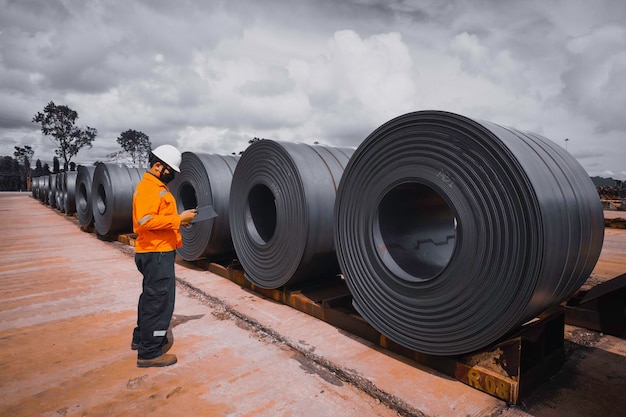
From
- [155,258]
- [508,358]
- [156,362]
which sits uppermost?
[155,258]

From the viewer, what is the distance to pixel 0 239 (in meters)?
9.08

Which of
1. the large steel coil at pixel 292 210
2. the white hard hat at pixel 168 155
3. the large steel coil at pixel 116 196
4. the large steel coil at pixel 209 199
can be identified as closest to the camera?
the white hard hat at pixel 168 155

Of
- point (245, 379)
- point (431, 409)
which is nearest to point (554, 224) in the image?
point (431, 409)

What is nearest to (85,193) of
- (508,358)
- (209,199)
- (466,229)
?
(209,199)

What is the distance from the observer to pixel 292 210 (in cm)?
404

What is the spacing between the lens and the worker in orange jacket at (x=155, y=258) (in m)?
2.89

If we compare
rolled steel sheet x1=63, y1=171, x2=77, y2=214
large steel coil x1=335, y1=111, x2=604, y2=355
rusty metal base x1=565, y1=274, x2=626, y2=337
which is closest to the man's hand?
large steel coil x1=335, y1=111, x2=604, y2=355

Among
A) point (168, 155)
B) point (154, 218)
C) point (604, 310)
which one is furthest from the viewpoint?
point (604, 310)

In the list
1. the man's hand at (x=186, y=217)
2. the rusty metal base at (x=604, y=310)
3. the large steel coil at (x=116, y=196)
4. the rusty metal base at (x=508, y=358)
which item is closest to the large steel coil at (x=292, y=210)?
the rusty metal base at (x=508, y=358)

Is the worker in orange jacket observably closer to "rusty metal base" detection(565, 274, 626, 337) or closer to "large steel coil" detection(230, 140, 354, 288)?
"large steel coil" detection(230, 140, 354, 288)

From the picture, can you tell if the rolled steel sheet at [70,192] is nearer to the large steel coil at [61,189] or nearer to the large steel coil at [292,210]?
the large steel coil at [61,189]

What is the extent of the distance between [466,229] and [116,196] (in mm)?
8181

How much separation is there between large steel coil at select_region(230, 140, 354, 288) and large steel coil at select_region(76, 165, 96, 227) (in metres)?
7.35

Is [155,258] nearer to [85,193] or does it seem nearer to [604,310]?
[604,310]
